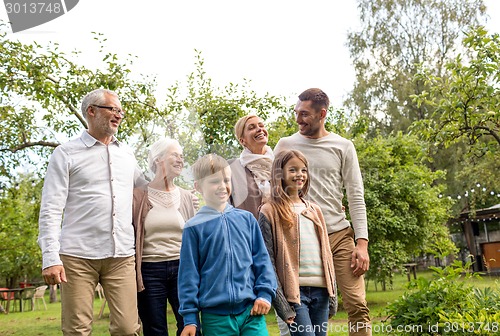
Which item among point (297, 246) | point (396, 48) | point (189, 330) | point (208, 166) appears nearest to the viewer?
point (189, 330)

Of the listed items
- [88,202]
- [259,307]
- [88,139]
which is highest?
[88,139]

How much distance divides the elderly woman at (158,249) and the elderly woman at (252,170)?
0.37m

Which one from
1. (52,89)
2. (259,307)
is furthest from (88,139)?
(52,89)

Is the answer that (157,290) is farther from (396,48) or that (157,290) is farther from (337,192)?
(396,48)

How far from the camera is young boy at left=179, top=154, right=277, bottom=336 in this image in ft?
9.68

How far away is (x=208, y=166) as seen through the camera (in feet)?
10.0

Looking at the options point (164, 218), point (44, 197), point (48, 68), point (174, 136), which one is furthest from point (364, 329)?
point (48, 68)

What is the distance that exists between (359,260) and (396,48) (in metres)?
26.3

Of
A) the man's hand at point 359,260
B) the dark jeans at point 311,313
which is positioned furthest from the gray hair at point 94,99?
the man's hand at point 359,260

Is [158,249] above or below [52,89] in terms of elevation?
below

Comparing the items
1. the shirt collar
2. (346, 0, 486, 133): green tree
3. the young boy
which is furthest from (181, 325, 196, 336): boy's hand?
(346, 0, 486, 133): green tree

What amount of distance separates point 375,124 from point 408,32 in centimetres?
470

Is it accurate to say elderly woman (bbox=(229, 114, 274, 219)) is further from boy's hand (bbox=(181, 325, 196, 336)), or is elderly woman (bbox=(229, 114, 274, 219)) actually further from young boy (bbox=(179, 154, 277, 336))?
boy's hand (bbox=(181, 325, 196, 336))

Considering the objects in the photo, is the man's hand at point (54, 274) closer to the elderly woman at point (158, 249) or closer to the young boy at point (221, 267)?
the elderly woman at point (158, 249)
